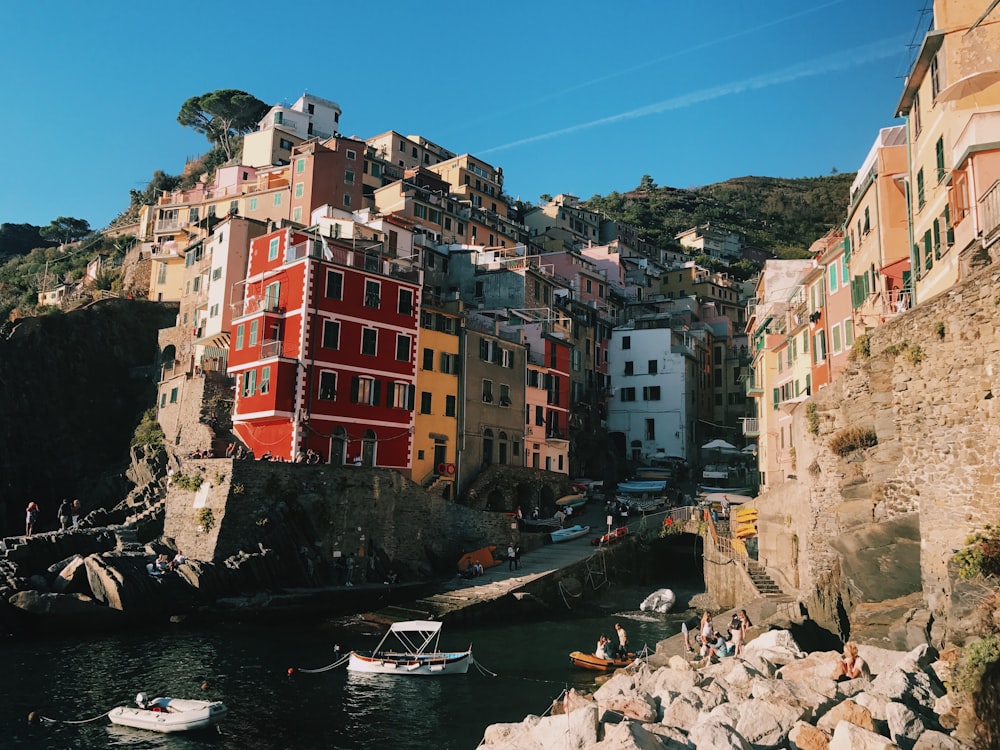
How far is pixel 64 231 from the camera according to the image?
130750 mm

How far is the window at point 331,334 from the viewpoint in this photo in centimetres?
4897

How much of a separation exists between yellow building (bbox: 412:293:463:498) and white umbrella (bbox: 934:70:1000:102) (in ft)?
120

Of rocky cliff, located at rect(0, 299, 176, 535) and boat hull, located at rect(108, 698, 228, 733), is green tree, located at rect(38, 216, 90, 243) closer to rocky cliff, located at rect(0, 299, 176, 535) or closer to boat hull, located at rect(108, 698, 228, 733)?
rocky cliff, located at rect(0, 299, 176, 535)

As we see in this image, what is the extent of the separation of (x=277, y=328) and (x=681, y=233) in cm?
12111

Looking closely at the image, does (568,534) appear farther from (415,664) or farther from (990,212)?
(990,212)

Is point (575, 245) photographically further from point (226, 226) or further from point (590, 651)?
point (590, 651)

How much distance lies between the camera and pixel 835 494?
2647cm

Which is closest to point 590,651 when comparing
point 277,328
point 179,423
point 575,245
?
point 277,328

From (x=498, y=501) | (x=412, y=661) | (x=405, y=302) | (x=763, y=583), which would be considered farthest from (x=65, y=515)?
(x=763, y=583)

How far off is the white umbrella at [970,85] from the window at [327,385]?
35801 mm

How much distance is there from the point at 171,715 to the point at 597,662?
16.3 m

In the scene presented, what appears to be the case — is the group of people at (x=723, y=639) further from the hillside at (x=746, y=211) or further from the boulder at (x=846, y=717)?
the hillside at (x=746, y=211)

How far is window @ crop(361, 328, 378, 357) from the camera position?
50.8 m

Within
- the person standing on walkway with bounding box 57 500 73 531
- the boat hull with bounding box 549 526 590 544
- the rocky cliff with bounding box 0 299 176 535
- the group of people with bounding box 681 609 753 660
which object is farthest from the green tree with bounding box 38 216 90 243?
the group of people with bounding box 681 609 753 660
